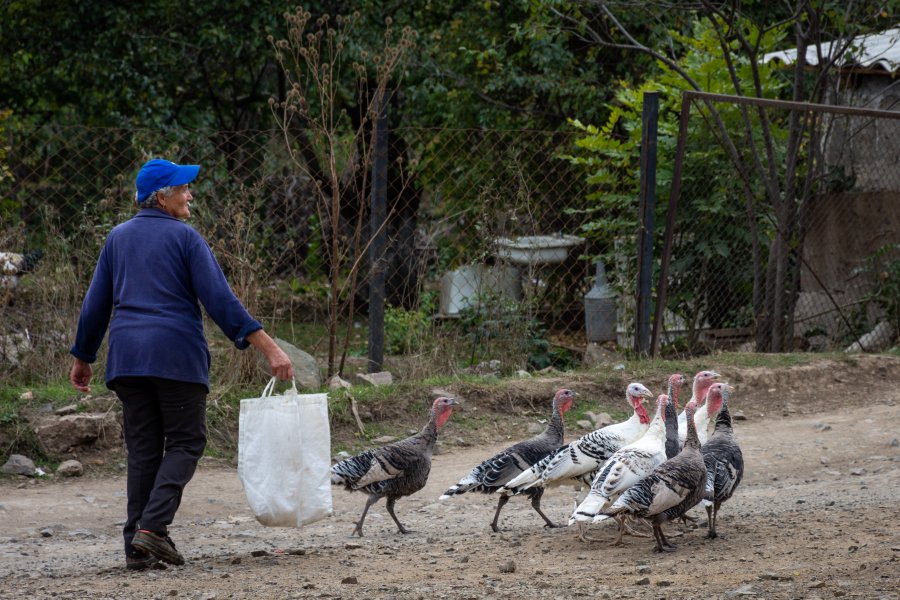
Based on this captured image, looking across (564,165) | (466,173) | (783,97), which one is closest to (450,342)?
(466,173)

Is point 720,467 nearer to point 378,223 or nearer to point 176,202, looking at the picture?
point 176,202

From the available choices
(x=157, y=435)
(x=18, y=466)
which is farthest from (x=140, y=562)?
(x=18, y=466)

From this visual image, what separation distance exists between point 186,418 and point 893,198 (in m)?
8.41

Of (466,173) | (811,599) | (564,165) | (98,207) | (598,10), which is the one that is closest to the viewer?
(811,599)

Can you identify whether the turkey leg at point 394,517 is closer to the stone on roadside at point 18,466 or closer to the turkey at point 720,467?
the turkey at point 720,467

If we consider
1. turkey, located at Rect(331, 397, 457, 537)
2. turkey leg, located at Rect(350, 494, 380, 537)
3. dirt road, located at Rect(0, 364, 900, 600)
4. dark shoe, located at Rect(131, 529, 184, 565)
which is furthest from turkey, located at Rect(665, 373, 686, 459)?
dark shoe, located at Rect(131, 529, 184, 565)

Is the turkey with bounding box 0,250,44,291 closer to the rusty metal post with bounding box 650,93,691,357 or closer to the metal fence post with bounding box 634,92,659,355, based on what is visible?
the metal fence post with bounding box 634,92,659,355

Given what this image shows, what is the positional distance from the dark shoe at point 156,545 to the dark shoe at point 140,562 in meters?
0.07

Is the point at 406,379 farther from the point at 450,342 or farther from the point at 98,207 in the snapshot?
the point at 98,207

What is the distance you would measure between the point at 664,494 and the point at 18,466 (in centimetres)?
404

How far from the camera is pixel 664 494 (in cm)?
533

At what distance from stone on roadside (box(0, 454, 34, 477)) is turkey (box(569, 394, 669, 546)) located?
11.5 feet

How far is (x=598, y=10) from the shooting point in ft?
40.3

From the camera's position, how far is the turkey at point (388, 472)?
19.9 feet
